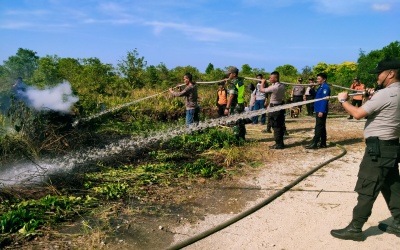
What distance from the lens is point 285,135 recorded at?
998cm

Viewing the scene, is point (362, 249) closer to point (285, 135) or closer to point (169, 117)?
point (285, 135)

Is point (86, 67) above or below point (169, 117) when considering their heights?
above

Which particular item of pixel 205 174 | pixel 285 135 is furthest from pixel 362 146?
pixel 205 174

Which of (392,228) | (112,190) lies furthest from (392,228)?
(112,190)

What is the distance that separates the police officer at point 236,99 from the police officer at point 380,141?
474 cm

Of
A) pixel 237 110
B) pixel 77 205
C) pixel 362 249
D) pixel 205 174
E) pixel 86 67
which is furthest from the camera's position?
pixel 86 67

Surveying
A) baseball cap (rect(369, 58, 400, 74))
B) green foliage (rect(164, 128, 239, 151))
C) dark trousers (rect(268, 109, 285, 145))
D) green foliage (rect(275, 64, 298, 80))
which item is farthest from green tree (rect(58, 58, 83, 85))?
green foliage (rect(275, 64, 298, 80))

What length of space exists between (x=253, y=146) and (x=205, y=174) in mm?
2709

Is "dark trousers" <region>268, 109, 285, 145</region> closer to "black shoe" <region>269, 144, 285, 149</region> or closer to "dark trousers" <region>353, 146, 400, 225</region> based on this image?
"black shoe" <region>269, 144, 285, 149</region>

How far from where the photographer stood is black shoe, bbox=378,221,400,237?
3752 millimetres

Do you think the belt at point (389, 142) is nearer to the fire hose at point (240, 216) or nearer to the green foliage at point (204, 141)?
the fire hose at point (240, 216)

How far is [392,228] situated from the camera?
3809 mm

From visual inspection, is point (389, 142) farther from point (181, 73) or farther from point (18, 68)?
point (181, 73)

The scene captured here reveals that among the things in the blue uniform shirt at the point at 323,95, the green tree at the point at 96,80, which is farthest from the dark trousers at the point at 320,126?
the green tree at the point at 96,80
